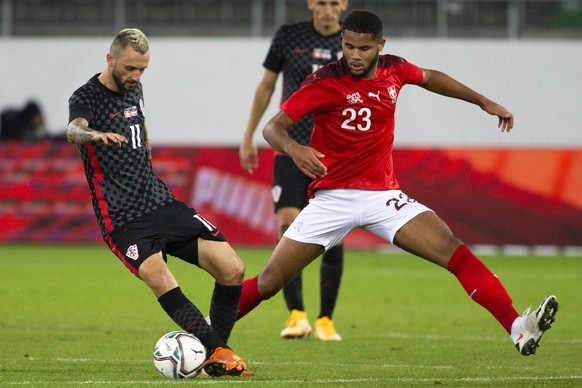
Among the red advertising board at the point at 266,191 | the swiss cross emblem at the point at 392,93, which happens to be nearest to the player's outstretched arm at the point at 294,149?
the swiss cross emblem at the point at 392,93

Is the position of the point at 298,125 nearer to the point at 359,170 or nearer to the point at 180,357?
the point at 359,170

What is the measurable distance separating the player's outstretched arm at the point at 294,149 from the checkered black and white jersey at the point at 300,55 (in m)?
2.11

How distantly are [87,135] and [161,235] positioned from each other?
2.86 feet

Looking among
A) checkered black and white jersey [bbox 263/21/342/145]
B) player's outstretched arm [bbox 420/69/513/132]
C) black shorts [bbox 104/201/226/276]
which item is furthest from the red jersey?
checkered black and white jersey [bbox 263/21/342/145]

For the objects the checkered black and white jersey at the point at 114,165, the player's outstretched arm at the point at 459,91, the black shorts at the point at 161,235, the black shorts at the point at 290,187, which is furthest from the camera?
the black shorts at the point at 290,187

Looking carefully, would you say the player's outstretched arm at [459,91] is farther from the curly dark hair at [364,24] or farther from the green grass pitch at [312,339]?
the green grass pitch at [312,339]

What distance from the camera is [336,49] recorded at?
9.34 metres

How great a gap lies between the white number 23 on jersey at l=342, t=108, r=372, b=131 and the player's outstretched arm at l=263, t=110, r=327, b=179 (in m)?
0.28

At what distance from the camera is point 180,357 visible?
22.1ft

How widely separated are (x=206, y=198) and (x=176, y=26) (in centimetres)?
818

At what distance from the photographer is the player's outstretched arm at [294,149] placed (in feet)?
22.2

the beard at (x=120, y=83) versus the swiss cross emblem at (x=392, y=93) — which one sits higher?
the beard at (x=120, y=83)

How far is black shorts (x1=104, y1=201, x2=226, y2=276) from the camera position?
22.5 ft

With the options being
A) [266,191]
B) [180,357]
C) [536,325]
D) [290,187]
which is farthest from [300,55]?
[266,191]
